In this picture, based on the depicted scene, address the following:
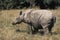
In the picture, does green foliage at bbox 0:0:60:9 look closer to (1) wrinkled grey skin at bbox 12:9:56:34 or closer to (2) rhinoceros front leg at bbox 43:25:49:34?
(1) wrinkled grey skin at bbox 12:9:56:34

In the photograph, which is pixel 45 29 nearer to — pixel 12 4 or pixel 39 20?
pixel 39 20

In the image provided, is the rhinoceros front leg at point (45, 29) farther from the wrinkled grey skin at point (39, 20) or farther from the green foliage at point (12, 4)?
the green foliage at point (12, 4)

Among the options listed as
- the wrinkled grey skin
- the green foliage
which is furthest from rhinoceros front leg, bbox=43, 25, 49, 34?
the green foliage

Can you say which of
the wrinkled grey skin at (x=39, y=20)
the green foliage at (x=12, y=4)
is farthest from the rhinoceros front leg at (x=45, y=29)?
the green foliage at (x=12, y=4)

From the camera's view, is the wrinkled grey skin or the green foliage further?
the green foliage

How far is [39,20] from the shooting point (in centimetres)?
1100

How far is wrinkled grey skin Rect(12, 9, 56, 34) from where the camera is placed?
35.2ft

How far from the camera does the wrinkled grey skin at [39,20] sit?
10.7m

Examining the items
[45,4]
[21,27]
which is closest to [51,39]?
[21,27]

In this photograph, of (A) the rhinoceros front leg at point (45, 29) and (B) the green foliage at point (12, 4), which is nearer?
(A) the rhinoceros front leg at point (45, 29)

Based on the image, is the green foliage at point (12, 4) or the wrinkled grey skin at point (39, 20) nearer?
the wrinkled grey skin at point (39, 20)

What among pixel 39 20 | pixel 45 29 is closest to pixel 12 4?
pixel 39 20

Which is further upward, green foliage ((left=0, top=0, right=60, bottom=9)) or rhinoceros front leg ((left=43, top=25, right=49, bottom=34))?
rhinoceros front leg ((left=43, top=25, right=49, bottom=34))

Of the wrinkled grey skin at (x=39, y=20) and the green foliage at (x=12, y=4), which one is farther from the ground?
the wrinkled grey skin at (x=39, y=20)
